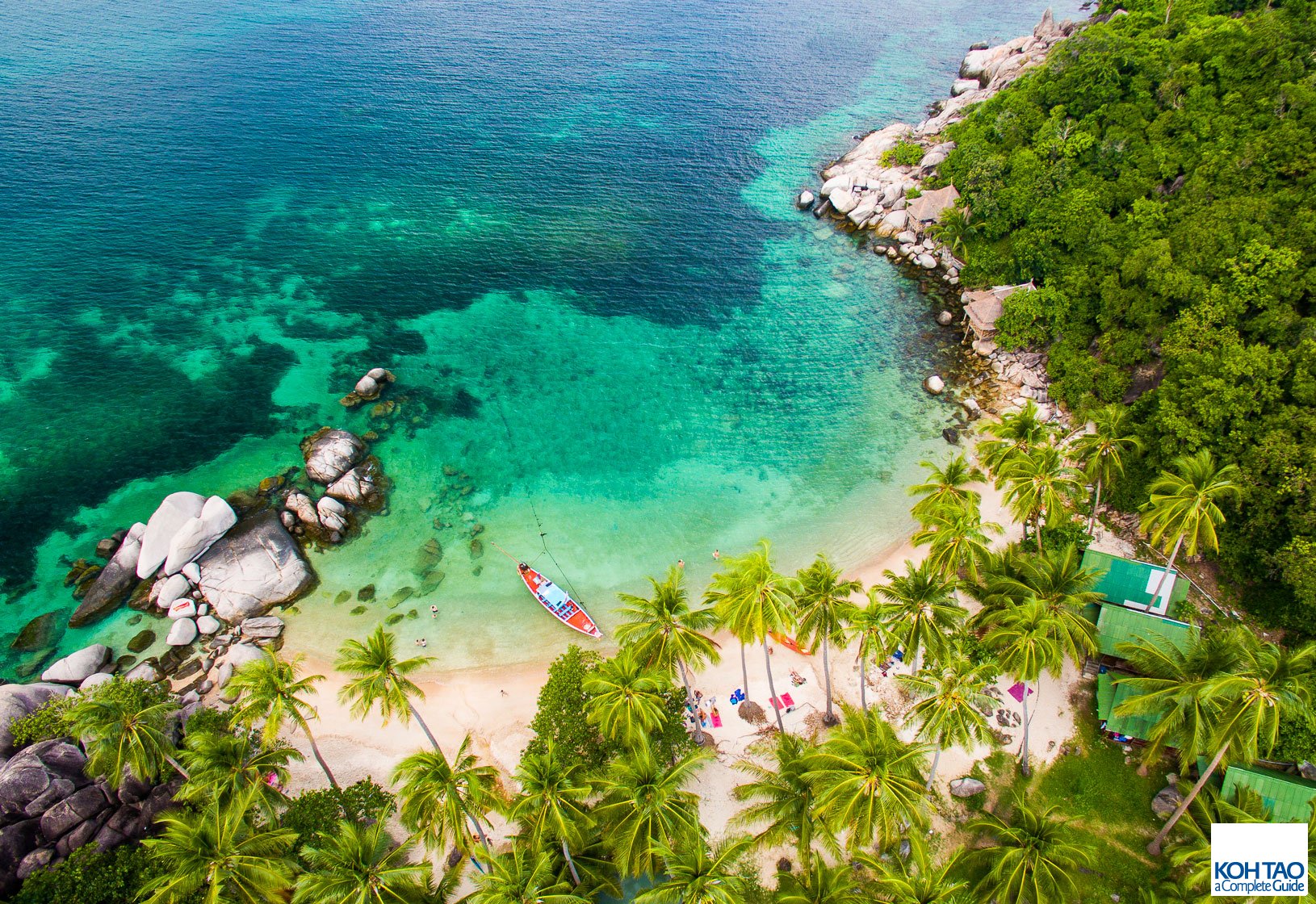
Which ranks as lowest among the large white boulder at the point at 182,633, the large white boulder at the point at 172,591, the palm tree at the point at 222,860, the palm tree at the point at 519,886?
the large white boulder at the point at 182,633

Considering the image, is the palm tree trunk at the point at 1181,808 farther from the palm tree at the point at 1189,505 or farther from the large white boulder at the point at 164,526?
the large white boulder at the point at 164,526

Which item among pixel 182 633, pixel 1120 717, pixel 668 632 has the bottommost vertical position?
pixel 182 633

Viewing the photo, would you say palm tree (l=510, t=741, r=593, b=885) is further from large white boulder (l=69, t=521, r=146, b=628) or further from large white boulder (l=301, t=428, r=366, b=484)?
large white boulder (l=69, t=521, r=146, b=628)

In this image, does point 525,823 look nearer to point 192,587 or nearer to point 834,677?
point 834,677

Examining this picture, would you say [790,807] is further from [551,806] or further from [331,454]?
[331,454]

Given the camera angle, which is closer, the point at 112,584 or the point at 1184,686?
the point at 1184,686

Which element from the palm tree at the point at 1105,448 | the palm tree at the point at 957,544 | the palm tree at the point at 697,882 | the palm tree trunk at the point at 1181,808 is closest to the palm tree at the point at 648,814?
the palm tree at the point at 697,882

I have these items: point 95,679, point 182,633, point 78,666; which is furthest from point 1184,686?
point 78,666
